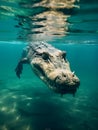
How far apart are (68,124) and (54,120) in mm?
850

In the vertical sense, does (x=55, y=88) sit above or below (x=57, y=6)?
below

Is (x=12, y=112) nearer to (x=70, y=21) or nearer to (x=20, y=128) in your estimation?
(x=20, y=128)

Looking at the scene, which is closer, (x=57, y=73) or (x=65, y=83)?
(x=65, y=83)

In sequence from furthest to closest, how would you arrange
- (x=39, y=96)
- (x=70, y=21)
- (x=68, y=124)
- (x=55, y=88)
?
1. (x=70, y=21)
2. (x=39, y=96)
3. (x=68, y=124)
4. (x=55, y=88)

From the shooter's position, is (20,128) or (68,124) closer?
(20,128)

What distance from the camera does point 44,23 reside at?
1842 cm

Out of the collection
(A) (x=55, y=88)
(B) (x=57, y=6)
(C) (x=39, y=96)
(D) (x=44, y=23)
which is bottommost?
(C) (x=39, y=96)

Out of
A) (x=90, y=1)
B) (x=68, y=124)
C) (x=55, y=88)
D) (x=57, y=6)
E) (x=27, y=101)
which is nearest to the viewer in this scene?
(x=55, y=88)

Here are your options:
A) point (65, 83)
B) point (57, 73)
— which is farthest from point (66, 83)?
point (57, 73)

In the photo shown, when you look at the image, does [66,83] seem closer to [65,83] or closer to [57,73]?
[65,83]

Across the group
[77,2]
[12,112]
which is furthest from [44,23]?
[12,112]

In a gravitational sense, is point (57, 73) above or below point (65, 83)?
above

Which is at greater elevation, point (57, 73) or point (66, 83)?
point (57, 73)

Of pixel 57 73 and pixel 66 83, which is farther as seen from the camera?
pixel 57 73
